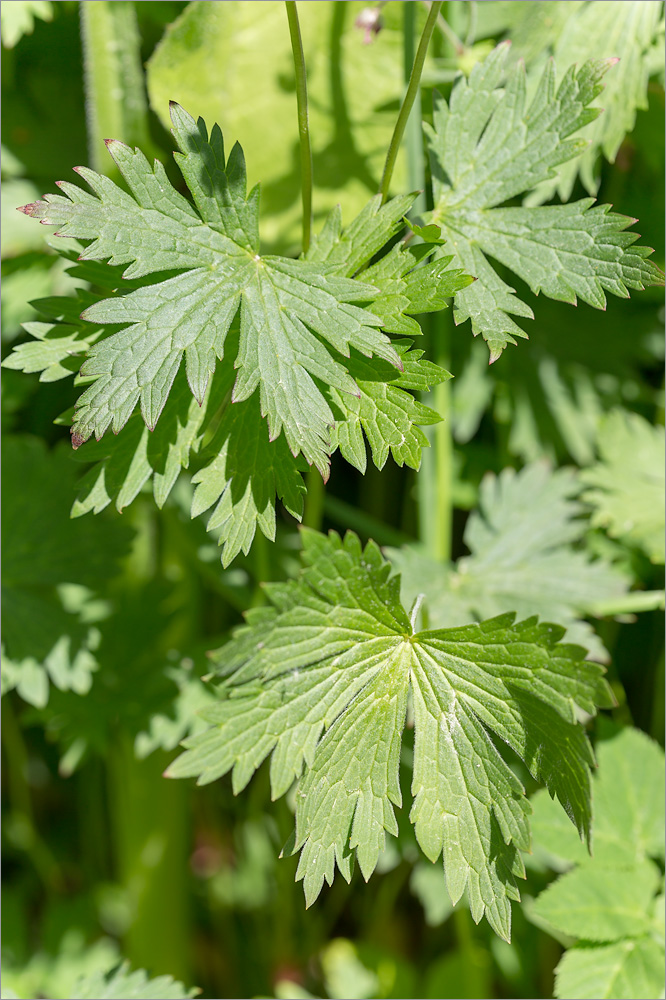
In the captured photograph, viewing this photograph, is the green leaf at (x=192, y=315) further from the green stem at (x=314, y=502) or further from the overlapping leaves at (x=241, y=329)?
the green stem at (x=314, y=502)

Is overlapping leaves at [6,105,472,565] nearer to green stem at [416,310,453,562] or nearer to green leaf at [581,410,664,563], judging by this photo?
green stem at [416,310,453,562]

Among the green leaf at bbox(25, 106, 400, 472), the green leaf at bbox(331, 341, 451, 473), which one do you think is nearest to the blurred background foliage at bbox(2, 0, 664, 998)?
the green leaf at bbox(25, 106, 400, 472)

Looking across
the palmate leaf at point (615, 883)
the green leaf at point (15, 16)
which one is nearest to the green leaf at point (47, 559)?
the green leaf at point (15, 16)

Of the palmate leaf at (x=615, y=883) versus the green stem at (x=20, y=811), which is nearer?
the palmate leaf at (x=615, y=883)

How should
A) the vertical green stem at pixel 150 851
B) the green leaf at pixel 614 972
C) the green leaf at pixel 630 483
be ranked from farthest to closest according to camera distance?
the vertical green stem at pixel 150 851 → the green leaf at pixel 630 483 → the green leaf at pixel 614 972

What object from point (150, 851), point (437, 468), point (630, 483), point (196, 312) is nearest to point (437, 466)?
point (437, 468)

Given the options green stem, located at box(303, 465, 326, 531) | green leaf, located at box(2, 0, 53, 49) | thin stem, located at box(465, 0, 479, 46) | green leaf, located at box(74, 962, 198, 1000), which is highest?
thin stem, located at box(465, 0, 479, 46)
